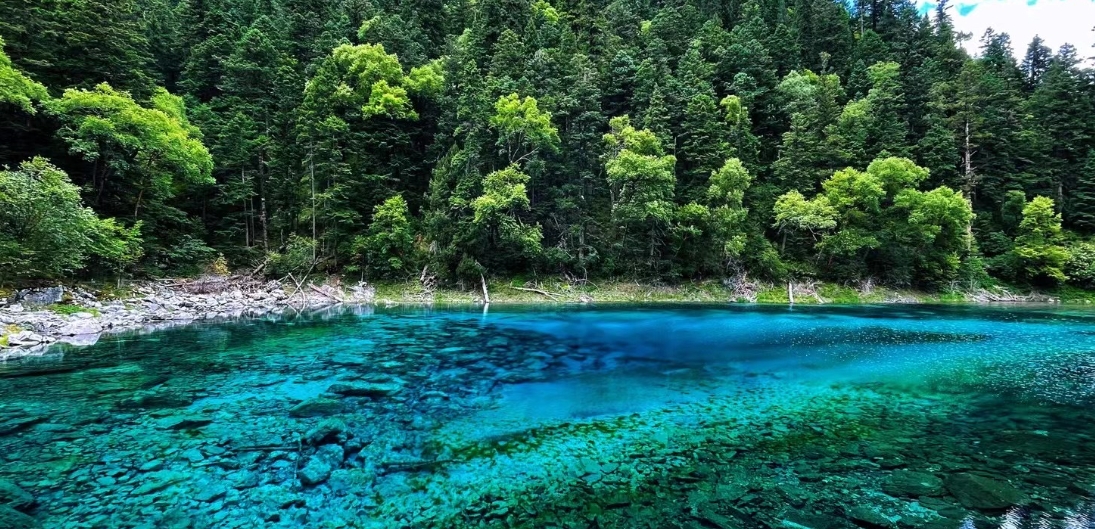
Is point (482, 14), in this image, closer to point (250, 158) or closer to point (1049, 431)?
point (250, 158)

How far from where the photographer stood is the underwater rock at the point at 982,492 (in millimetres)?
4922

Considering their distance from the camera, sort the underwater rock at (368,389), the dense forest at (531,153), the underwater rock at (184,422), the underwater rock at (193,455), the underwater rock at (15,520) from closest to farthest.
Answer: the underwater rock at (15,520)
the underwater rock at (193,455)
the underwater rock at (184,422)
the underwater rock at (368,389)
the dense forest at (531,153)

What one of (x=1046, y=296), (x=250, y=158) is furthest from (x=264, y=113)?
(x=1046, y=296)

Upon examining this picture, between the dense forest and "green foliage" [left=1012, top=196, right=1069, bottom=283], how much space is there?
0.21 metres

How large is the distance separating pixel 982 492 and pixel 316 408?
10.2 meters

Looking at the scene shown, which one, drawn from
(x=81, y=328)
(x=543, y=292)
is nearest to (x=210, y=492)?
(x=81, y=328)

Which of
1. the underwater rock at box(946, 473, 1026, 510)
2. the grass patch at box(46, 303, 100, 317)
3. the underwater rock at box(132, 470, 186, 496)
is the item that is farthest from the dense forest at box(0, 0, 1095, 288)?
the underwater rock at box(946, 473, 1026, 510)

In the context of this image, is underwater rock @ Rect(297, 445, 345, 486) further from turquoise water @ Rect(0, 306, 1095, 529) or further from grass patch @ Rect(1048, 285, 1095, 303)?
grass patch @ Rect(1048, 285, 1095, 303)

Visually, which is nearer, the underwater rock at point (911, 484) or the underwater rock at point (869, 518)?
the underwater rock at point (869, 518)

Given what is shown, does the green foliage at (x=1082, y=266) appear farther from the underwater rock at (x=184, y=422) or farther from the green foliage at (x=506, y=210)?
the underwater rock at (x=184, y=422)

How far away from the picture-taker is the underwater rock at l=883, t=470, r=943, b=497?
5188 mm

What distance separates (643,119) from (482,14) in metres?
20.6

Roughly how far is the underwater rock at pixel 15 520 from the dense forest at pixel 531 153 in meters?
22.5

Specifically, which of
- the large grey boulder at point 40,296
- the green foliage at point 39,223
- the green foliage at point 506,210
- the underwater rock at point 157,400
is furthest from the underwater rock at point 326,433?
the green foliage at point 506,210
